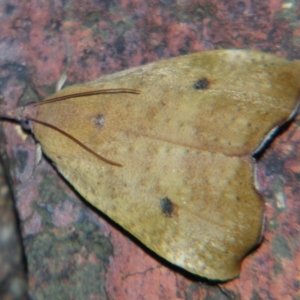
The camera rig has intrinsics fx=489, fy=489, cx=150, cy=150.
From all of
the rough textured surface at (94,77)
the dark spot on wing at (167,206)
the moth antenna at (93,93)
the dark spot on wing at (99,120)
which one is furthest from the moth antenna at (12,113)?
the dark spot on wing at (167,206)

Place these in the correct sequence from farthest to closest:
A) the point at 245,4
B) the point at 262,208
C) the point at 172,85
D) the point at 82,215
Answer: the point at 245,4
the point at 82,215
the point at 172,85
the point at 262,208

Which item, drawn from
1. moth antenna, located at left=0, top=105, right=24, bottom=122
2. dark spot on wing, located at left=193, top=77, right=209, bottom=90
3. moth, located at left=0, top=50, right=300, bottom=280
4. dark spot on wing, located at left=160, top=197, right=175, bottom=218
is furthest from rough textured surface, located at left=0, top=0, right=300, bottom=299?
dark spot on wing, located at left=193, top=77, right=209, bottom=90

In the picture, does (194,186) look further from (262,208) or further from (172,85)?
(172,85)

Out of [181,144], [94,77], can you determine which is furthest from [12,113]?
[181,144]

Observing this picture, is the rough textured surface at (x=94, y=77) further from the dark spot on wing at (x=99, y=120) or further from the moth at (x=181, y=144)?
the dark spot on wing at (x=99, y=120)

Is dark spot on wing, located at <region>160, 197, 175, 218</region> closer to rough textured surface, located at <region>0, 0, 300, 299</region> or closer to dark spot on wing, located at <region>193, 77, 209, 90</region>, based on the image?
rough textured surface, located at <region>0, 0, 300, 299</region>

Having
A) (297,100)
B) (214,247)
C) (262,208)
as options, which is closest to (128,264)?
(214,247)
